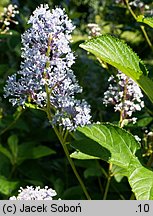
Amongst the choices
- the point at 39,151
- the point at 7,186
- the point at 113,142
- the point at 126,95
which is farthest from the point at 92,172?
the point at 113,142

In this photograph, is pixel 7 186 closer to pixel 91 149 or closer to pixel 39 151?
pixel 39 151

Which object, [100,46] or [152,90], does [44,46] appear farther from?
[152,90]

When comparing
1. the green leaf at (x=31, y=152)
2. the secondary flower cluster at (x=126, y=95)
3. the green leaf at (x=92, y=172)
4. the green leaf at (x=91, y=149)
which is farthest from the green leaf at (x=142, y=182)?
the green leaf at (x=31, y=152)

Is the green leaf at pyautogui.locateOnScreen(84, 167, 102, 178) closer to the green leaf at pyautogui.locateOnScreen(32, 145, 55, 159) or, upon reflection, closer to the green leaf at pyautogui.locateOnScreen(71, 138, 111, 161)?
the green leaf at pyautogui.locateOnScreen(32, 145, 55, 159)

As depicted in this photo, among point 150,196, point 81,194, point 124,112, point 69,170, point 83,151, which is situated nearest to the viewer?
point 150,196

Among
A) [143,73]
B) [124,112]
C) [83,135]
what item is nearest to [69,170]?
[124,112]

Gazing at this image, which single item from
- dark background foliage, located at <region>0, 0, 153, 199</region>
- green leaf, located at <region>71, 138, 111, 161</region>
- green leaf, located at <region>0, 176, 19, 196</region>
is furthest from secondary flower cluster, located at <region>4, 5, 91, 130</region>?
green leaf, located at <region>0, 176, 19, 196</region>

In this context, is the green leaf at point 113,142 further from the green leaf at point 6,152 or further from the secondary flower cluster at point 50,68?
the green leaf at point 6,152
